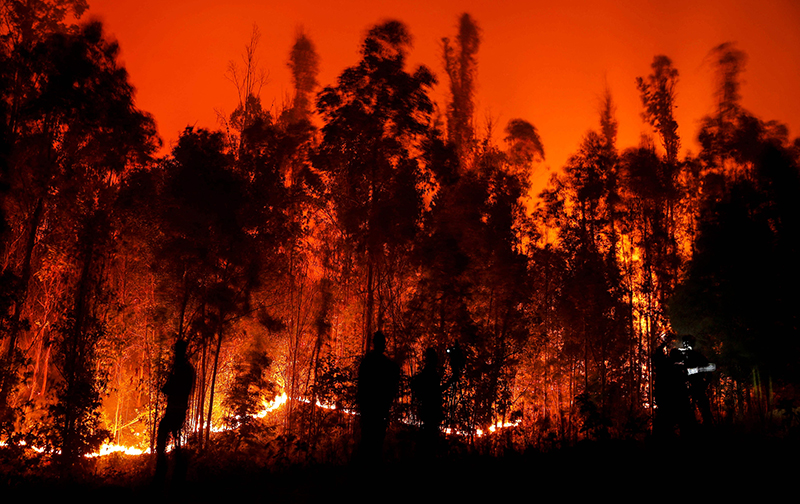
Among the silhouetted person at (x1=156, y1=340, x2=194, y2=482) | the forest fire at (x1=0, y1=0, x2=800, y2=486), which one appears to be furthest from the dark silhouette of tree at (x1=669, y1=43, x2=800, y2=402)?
the silhouetted person at (x1=156, y1=340, x2=194, y2=482)

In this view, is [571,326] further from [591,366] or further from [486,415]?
[486,415]

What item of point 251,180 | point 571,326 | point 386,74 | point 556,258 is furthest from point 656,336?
point 251,180

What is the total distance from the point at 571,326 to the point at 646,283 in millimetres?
2662

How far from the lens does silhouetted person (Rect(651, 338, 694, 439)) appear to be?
21.1ft

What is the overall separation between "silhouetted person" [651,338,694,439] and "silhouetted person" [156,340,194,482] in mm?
5809

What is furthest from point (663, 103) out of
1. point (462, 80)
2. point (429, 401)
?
point (429, 401)

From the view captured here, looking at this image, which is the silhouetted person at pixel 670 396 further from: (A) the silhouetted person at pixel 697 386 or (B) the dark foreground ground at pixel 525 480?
(B) the dark foreground ground at pixel 525 480

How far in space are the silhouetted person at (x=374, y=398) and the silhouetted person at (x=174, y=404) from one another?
2465 mm

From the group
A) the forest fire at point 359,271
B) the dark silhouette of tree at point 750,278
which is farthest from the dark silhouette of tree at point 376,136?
the dark silhouette of tree at point 750,278

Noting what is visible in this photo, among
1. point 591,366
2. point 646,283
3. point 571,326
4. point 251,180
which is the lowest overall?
point 591,366

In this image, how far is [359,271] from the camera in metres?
12.2

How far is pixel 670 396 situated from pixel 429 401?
10.2 ft

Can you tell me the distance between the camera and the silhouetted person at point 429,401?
607 cm

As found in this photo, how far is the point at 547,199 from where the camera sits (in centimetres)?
1612
